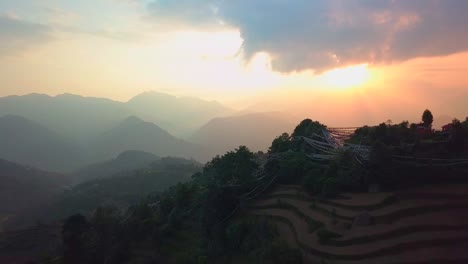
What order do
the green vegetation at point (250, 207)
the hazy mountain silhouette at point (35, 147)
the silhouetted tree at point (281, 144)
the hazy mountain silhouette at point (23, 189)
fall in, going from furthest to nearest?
the hazy mountain silhouette at point (35, 147) → the hazy mountain silhouette at point (23, 189) → the silhouetted tree at point (281, 144) → the green vegetation at point (250, 207)

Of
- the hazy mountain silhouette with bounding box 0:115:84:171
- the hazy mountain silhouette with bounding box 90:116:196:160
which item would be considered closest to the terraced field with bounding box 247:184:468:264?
the hazy mountain silhouette with bounding box 0:115:84:171

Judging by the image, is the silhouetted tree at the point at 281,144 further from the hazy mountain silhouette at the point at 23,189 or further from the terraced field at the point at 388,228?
the hazy mountain silhouette at the point at 23,189

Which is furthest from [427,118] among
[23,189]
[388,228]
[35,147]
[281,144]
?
[35,147]

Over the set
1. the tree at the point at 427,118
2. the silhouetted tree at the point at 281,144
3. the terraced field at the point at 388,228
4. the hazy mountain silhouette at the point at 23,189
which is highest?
the tree at the point at 427,118

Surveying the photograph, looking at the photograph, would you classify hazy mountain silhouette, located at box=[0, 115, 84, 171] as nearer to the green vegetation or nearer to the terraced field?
the green vegetation

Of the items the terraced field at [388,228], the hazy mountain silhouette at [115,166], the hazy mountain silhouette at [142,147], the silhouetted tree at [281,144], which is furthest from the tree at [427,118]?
the hazy mountain silhouette at [142,147]

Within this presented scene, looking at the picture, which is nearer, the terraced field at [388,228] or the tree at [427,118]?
the terraced field at [388,228]
